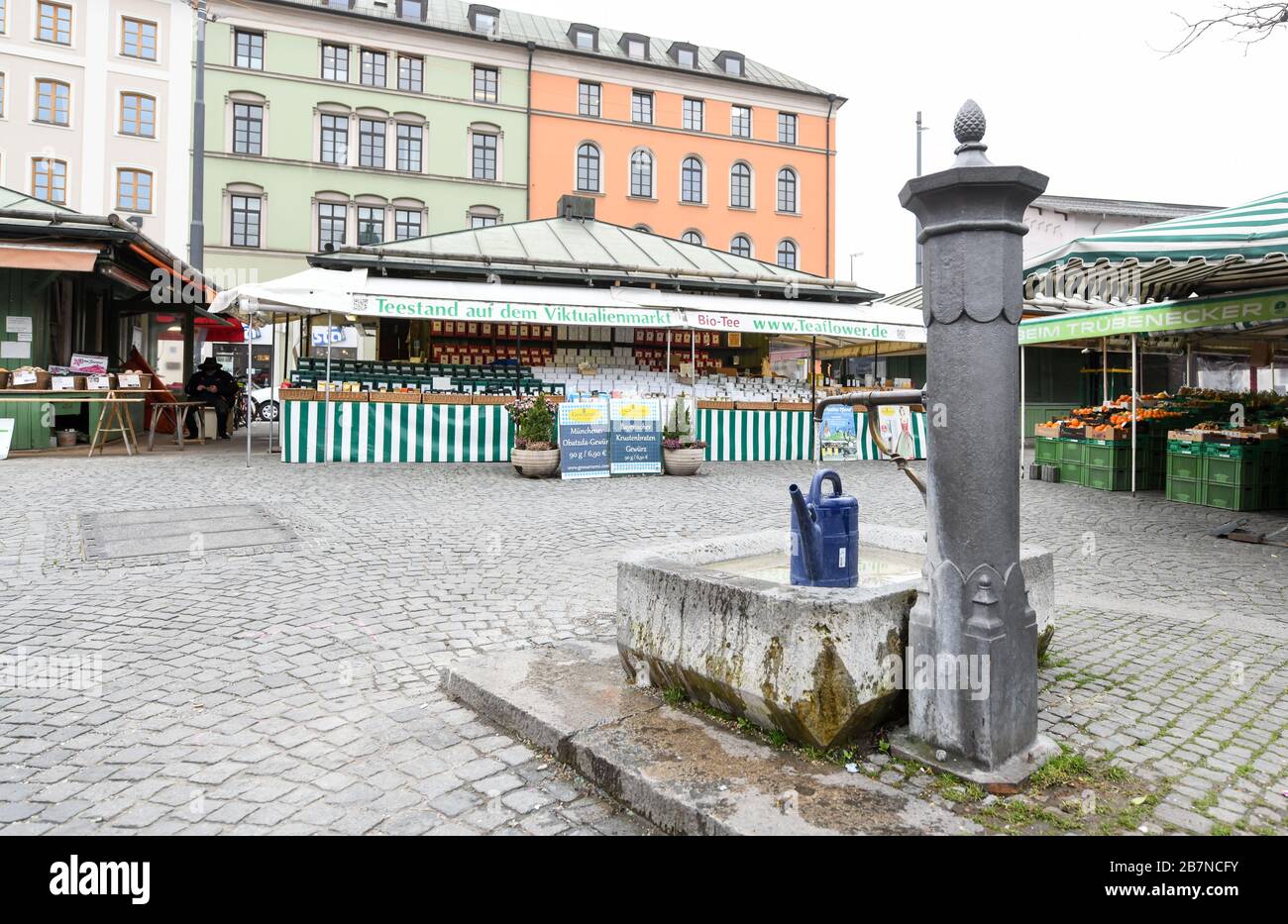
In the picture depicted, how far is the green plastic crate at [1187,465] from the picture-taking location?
10.9 metres

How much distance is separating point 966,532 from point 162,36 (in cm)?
4077

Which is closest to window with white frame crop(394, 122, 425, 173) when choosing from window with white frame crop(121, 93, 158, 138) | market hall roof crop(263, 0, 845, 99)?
market hall roof crop(263, 0, 845, 99)

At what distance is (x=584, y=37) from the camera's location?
138ft

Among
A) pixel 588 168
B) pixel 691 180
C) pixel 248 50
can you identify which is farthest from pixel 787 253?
pixel 248 50

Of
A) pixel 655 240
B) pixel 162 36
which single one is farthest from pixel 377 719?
pixel 162 36

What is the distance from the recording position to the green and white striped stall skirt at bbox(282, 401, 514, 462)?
522 inches

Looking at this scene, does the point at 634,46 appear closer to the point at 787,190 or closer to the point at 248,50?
the point at 787,190

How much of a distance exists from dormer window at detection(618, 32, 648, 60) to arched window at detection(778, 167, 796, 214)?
9.21m

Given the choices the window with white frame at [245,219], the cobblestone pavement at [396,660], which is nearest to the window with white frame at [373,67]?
the window with white frame at [245,219]

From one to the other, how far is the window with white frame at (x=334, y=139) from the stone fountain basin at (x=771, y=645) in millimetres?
37671

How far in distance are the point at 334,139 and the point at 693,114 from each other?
17355 millimetres

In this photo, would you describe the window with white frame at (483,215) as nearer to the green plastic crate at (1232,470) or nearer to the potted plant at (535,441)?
the potted plant at (535,441)

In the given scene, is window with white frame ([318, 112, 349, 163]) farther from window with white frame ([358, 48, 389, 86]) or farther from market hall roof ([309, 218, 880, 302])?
market hall roof ([309, 218, 880, 302])
